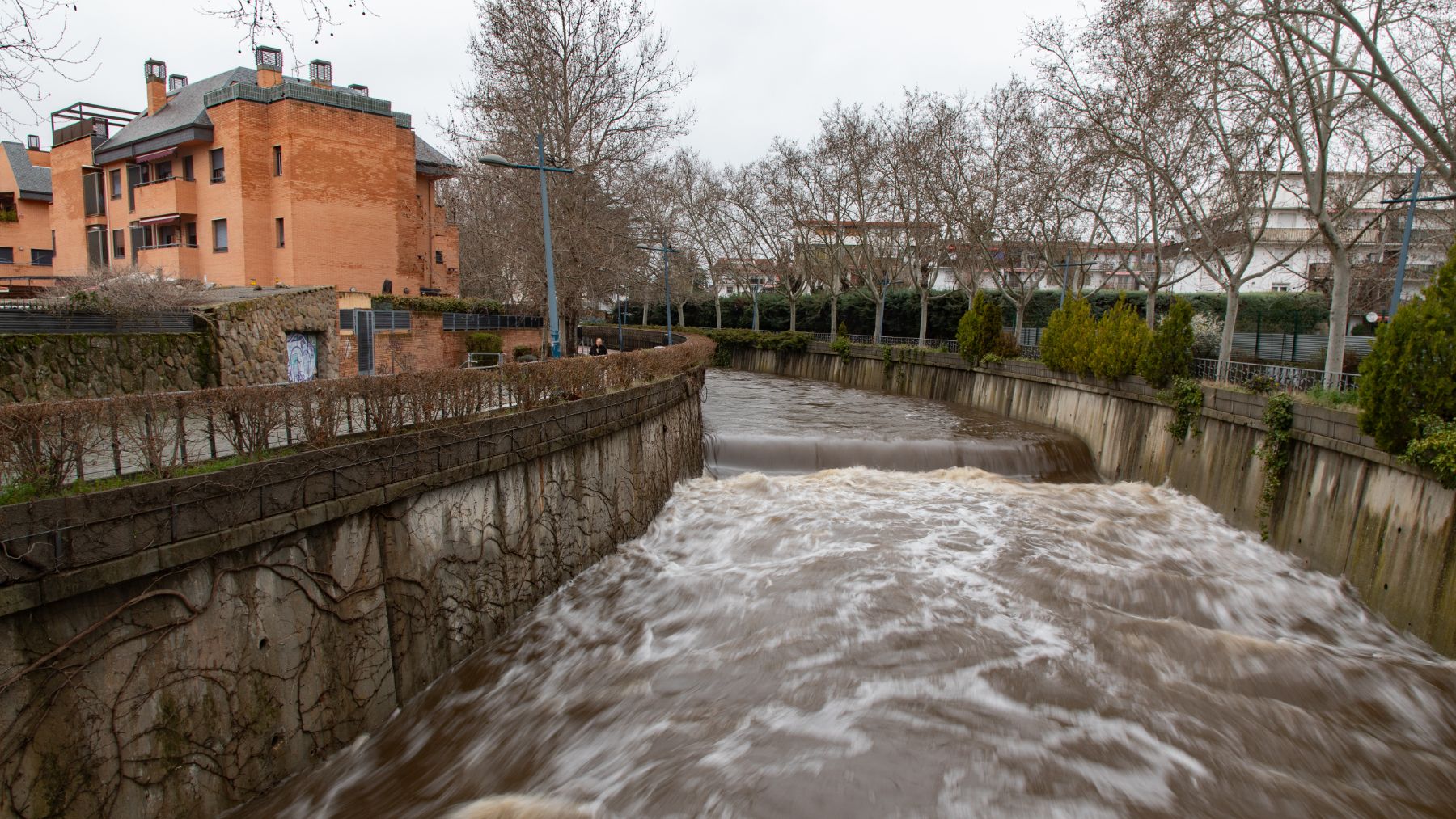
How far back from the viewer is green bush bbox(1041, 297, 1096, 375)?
2223 centimetres

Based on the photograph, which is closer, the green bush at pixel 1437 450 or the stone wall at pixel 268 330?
the green bush at pixel 1437 450

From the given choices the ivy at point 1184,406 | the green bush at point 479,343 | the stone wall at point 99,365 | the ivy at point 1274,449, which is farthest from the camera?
the green bush at point 479,343

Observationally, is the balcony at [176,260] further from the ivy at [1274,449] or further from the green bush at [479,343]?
the ivy at [1274,449]

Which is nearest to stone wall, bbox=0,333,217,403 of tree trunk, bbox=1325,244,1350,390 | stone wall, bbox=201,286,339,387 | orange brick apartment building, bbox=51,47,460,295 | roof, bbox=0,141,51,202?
stone wall, bbox=201,286,339,387

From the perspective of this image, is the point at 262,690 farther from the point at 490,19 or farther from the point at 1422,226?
the point at 1422,226

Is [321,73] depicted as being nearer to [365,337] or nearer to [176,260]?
[176,260]

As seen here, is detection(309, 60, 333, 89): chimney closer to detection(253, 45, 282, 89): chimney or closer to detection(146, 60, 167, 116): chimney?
detection(253, 45, 282, 89): chimney

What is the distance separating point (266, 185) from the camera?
29.9 metres

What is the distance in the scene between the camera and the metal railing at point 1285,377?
14.3 meters

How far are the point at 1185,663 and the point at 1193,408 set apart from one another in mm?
9390

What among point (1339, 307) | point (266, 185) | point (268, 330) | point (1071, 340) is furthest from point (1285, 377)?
point (266, 185)

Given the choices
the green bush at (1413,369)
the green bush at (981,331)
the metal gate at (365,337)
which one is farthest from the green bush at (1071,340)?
the metal gate at (365,337)

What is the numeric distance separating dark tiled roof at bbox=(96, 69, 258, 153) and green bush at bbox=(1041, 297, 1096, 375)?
3099 cm

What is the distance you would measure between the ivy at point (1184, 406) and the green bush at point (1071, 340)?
15.3ft
